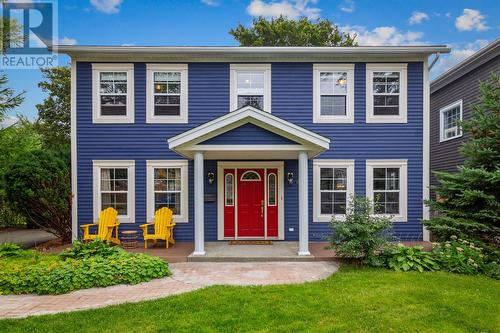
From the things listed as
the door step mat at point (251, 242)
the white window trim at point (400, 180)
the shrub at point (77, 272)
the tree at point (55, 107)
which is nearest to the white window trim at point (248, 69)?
the white window trim at point (400, 180)

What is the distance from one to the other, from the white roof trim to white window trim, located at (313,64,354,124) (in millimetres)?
2160

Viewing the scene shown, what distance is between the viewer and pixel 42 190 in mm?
8219

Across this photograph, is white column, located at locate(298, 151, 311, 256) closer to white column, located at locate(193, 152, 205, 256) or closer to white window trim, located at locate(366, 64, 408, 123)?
white column, located at locate(193, 152, 205, 256)

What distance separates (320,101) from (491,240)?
5.28 meters

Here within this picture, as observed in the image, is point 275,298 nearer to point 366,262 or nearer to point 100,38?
point 366,262

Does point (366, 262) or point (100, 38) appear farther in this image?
point (100, 38)

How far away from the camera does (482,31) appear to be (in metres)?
18.2

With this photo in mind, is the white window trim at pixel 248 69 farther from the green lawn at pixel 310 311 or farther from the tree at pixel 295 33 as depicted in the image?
the tree at pixel 295 33

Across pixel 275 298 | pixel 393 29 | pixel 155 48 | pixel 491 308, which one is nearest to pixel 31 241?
pixel 155 48

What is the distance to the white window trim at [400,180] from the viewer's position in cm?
870

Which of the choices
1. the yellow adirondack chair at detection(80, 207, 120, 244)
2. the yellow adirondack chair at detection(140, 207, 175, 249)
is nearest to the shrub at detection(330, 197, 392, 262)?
the yellow adirondack chair at detection(140, 207, 175, 249)

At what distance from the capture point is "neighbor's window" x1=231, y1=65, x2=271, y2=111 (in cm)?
876

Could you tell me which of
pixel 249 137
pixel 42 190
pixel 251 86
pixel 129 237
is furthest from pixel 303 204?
pixel 42 190

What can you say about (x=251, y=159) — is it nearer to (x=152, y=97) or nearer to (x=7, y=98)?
(x=152, y=97)
